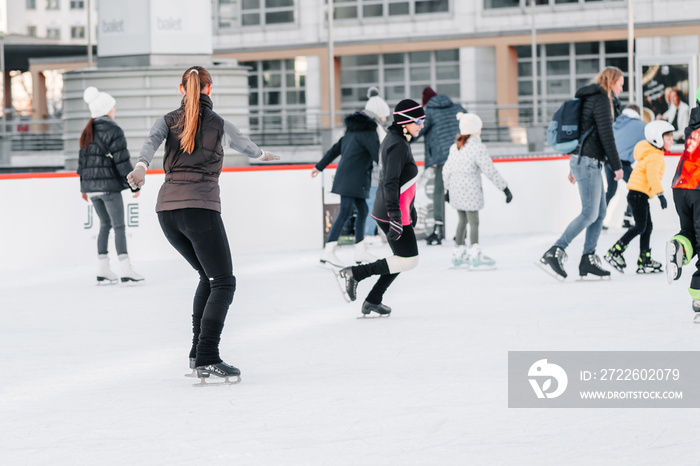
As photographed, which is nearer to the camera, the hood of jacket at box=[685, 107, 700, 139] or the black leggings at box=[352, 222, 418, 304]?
the hood of jacket at box=[685, 107, 700, 139]

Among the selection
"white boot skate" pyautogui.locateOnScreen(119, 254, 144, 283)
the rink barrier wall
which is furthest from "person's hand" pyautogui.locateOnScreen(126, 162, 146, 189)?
the rink barrier wall

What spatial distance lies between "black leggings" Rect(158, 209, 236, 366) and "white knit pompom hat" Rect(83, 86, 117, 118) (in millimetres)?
4273

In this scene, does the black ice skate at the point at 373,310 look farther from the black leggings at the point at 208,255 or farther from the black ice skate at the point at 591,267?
the black ice skate at the point at 591,267

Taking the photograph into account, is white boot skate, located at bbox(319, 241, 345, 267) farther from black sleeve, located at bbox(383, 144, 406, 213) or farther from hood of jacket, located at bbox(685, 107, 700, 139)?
hood of jacket, located at bbox(685, 107, 700, 139)

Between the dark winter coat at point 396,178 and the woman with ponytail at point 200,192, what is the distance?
1827 mm

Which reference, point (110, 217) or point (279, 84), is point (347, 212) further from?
point (279, 84)

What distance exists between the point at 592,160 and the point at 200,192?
454cm

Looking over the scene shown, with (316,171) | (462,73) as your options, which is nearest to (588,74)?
(462,73)

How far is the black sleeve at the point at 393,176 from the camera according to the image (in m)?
7.55

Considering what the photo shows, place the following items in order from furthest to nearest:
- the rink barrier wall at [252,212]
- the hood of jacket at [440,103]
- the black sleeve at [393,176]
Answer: the hood of jacket at [440,103] < the rink barrier wall at [252,212] < the black sleeve at [393,176]

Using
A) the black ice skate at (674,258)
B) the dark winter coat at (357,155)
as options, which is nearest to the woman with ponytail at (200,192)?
the black ice skate at (674,258)

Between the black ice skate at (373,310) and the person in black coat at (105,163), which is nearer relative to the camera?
the black ice skate at (373,310)

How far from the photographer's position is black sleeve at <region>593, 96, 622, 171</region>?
935 centimetres

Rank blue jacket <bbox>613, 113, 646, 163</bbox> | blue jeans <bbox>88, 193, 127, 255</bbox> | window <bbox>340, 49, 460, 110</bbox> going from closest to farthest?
1. blue jeans <bbox>88, 193, 127, 255</bbox>
2. blue jacket <bbox>613, 113, 646, 163</bbox>
3. window <bbox>340, 49, 460, 110</bbox>
